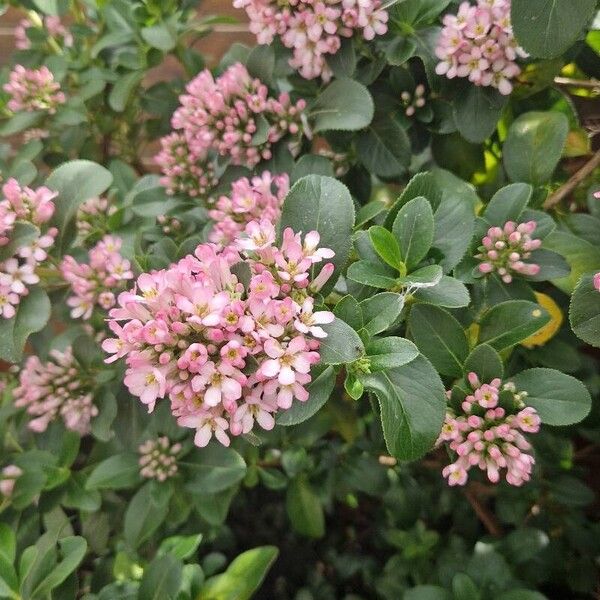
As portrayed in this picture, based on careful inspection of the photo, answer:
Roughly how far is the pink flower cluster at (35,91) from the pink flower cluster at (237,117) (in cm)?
29

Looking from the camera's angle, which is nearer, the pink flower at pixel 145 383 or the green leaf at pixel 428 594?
the pink flower at pixel 145 383

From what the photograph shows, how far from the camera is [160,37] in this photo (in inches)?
39.1

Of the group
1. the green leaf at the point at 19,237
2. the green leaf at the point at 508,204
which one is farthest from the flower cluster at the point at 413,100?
the green leaf at the point at 19,237

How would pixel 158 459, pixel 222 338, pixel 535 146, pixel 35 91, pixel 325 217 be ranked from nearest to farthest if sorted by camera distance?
1. pixel 222 338
2. pixel 325 217
3. pixel 535 146
4. pixel 158 459
5. pixel 35 91

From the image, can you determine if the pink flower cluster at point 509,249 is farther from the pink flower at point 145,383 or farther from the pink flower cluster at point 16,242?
the pink flower cluster at point 16,242

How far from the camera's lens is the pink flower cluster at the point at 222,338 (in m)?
0.52

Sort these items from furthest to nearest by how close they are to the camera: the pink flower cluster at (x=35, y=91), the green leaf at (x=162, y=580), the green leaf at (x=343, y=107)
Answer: the pink flower cluster at (x=35, y=91), the green leaf at (x=343, y=107), the green leaf at (x=162, y=580)

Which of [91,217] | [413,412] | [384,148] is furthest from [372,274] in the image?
[91,217]

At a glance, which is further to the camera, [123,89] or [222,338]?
[123,89]

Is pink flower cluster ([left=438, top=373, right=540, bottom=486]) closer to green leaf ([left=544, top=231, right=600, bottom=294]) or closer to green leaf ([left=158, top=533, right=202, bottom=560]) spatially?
green leaf ([left=544, top=231, right=600, bottom=294])

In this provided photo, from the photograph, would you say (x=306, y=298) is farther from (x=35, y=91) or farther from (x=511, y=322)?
(x=35, y=91)

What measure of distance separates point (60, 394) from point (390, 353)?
1.93 ft

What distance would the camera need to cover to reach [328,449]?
1.19m

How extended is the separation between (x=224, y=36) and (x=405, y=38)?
86 centimetres
